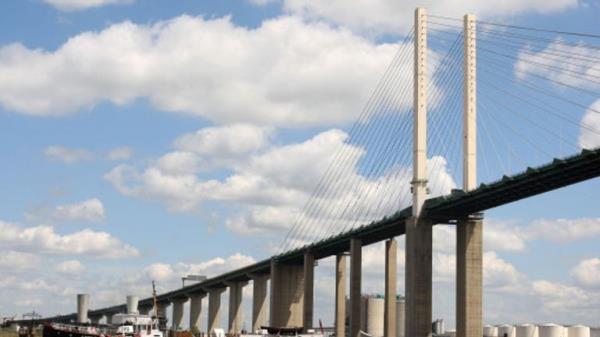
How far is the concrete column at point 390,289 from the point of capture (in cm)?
12825

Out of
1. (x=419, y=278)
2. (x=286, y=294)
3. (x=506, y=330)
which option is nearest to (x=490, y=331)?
(x=506, y=330)

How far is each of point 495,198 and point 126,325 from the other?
4370 centimetres

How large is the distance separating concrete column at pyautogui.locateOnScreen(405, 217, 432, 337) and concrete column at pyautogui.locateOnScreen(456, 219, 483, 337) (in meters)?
4.75

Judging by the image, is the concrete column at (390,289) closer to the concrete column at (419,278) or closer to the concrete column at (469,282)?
the concrete column at (419,278)

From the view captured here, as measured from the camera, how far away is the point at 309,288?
160 meters

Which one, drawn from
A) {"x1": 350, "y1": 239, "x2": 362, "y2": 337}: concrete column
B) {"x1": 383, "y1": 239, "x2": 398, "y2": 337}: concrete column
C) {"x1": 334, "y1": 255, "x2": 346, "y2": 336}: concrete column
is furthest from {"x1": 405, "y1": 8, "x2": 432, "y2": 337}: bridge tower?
{"x1": 334, "y1": 255, "x2": 346, "y2": 336}: concrete column

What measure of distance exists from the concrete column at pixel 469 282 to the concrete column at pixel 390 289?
74.4 feet

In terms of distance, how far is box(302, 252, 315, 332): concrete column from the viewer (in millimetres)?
157812

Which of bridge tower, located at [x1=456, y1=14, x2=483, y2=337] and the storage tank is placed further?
the storage tank

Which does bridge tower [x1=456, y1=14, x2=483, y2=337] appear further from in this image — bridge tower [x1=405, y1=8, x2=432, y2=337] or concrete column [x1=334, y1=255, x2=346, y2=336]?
concrete column [x1=334, y1=255, x2=346, y2=336]

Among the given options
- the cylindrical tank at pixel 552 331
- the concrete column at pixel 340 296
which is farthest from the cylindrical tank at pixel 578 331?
the concrete column at pixel 340 296

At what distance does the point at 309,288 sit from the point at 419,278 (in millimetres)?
52121

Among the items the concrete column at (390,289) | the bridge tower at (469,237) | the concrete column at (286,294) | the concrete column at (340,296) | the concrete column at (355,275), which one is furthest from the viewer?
the concrete column at (286,294)

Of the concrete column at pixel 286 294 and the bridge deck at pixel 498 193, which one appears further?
the concrete column at pixel 286 294
